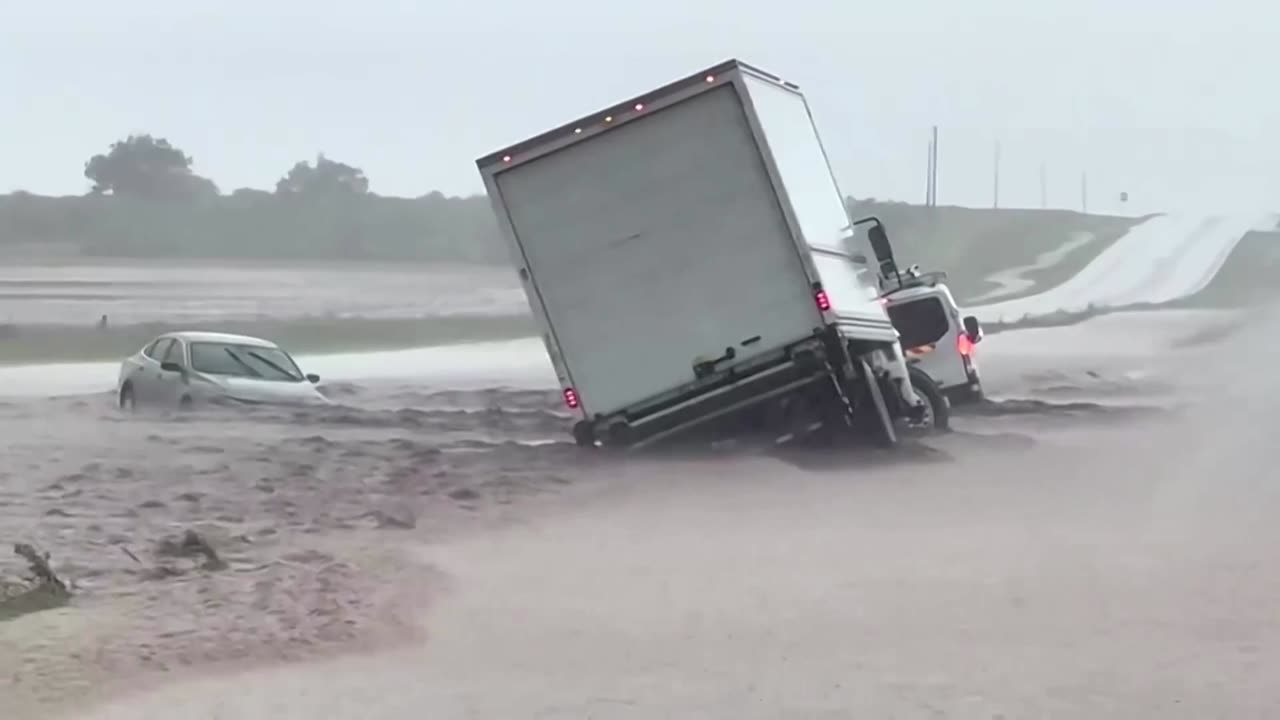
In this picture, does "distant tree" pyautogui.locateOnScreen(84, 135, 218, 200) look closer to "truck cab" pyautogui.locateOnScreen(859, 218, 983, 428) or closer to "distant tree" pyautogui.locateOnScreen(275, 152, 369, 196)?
"distant tree" pyautogui.locateOnScreen(275, 152, 369, 196)

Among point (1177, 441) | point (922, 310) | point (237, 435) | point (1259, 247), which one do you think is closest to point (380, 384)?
point (237, 435)

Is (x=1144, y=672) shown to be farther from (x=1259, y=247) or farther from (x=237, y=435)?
(x=1259, y=247)

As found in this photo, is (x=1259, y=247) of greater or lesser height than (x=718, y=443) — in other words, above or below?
below

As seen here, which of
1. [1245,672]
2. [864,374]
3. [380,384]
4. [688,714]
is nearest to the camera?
[688,714]

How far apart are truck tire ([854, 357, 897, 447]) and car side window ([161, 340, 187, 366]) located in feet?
31.8

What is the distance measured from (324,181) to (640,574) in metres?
70.6

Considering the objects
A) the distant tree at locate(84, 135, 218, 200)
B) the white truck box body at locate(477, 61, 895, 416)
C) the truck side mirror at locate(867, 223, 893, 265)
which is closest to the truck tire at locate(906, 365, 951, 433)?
the truck side mirror at locate(867, 223, 893, 265)

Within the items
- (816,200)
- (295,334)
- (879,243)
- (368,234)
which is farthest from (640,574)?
(368,234)

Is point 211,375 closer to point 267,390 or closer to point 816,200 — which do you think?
point 267,390

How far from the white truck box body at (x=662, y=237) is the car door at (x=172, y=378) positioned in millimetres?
7593

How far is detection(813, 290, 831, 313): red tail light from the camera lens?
1623 cm

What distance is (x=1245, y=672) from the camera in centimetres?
835

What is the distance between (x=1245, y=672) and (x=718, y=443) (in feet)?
30.0

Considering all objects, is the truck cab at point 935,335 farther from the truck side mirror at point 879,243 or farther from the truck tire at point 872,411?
the truck tire at point 872,411
